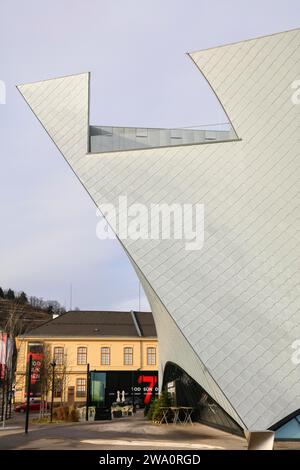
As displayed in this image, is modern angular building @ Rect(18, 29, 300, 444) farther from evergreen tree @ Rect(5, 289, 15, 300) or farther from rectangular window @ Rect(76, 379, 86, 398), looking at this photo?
evergreen tree @ Rect(5, 289, 15, 300)

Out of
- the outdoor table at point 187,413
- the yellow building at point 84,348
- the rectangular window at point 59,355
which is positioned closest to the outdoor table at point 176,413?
the outdoor table at point 187,413

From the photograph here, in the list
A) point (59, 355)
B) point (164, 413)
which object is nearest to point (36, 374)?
point (59, 355)

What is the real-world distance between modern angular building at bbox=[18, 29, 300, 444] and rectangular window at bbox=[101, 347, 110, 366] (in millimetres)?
32287

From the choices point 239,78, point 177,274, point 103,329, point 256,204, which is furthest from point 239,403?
point 103,329

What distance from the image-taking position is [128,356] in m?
52.7

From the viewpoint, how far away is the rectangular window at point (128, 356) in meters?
52.5

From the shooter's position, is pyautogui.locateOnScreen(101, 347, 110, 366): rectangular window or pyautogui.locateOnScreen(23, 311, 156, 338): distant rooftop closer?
pyautogui.locateOnScreen(101, 347, 110, 366): rectangular window

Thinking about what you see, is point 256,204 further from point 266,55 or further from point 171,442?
point 171,442

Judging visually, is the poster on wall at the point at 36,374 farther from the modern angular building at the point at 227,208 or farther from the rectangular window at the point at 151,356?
the modern angular building at the point at 227,208

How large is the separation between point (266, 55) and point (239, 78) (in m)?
1.37

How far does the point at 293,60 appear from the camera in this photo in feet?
60.6

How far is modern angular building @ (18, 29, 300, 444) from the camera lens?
14.1 metres

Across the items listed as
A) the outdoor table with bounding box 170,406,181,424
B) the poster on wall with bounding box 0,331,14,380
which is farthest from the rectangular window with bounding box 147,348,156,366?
the outdoor table with bounding box 170,406,181,424

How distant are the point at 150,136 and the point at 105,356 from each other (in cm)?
3728
